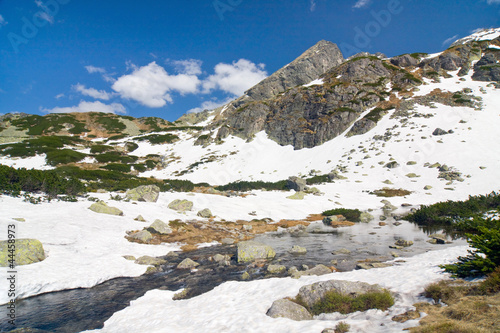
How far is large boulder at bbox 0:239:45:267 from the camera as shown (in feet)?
32.6

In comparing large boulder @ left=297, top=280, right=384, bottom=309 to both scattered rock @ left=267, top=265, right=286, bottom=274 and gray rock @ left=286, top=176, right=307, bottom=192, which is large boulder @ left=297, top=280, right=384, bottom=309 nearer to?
scattered rock @ left=267, top=265, right=286, bottom=274

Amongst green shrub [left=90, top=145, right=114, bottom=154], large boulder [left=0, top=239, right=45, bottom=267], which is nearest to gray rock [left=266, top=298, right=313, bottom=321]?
large boulder [left=0, top=239, right=45, bottom=267]

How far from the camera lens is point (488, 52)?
215 ft

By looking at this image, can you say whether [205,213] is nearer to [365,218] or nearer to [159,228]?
[159,228]

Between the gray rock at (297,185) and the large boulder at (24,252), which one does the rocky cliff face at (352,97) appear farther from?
the large boulder at (24,252)

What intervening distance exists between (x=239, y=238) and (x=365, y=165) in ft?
115

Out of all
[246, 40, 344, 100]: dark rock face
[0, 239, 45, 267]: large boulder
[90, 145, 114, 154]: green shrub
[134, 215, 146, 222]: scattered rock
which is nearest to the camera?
[0, 239, 45, 267]: large boulder

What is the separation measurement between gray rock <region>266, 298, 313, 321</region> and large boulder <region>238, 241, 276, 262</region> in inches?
229

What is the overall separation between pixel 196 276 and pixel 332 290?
21.7 ft

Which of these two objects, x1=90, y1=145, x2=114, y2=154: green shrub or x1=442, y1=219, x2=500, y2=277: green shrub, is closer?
x1=442, y1=219, x2=500, y2=277: green shrub

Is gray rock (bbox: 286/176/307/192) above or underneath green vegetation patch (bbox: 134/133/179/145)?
underneath

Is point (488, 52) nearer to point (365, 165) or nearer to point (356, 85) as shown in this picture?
point (356, 85)

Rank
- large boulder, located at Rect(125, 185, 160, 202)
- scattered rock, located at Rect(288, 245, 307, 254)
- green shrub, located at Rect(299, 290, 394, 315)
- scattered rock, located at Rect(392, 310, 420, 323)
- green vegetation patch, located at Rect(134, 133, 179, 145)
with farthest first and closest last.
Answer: green vegetation patch, located at Rect(134, 133, 179, 145) < large boulder, located at Rect(125, 185, 160, 202) < scattered rock, located at Rect(288, 245, 307, 254) < green shrub, located at Rect(299, 290, 394, 315) < scattered rock, located at Rect(392, 310, 420, 323)

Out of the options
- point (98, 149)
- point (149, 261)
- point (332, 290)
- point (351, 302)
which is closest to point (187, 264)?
point (149, 261)
